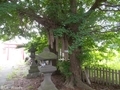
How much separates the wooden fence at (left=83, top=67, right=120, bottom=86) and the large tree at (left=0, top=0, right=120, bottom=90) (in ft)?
4.00

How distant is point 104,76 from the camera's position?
24.3ft

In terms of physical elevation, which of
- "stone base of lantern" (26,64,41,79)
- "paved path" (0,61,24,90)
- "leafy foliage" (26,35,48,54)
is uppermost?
"leafy foliage" (26,35,48,54)

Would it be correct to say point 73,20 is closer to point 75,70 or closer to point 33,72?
point 75,70

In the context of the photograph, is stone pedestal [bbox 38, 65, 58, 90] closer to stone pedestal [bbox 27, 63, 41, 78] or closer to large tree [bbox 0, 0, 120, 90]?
large tree [bbox 0, 0, 120, 90]

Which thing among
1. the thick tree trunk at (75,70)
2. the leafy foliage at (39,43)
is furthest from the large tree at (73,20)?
the leafy foliage at (39,43)

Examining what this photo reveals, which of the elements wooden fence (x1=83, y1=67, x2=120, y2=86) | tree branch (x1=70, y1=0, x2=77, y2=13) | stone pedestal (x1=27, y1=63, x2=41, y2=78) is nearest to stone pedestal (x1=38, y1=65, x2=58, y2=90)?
tree branch (x1=70, y1=0, x2=77, y2=13)

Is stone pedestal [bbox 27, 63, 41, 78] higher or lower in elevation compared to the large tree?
lower

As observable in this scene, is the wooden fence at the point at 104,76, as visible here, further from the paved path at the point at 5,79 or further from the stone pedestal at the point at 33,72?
the paved path at the point at 5,79

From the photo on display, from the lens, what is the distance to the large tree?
5.61 meters

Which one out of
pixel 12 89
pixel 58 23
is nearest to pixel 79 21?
pixel 58 23

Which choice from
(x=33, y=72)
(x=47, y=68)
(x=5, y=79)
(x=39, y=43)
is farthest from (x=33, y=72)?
(x=47, y=68)

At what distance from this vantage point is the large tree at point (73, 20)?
18.4 feet

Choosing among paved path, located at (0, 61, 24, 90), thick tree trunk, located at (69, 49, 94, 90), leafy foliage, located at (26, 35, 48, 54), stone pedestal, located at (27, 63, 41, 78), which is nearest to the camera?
thick tree trunk, located at (69, 49, 94, 90)

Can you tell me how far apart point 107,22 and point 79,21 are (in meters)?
1.14
